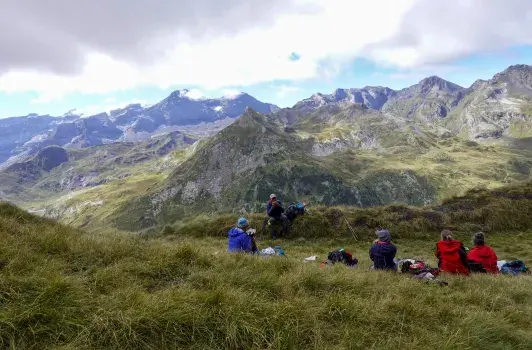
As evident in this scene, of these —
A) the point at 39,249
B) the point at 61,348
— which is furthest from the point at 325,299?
the point at 39,249

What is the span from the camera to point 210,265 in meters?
9.75

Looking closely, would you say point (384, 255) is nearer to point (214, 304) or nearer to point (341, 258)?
point (341, 258)

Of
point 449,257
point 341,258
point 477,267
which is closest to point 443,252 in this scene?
point 449,257

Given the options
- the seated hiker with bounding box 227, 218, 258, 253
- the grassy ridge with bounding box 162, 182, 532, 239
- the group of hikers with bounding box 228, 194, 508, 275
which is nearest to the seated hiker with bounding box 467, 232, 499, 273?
the group of hikers with bounding box 228, 194, 508, 275

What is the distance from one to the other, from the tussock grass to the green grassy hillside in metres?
0.02

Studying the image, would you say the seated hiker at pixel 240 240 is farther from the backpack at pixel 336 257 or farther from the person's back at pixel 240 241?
the backpack at pixel 336 257

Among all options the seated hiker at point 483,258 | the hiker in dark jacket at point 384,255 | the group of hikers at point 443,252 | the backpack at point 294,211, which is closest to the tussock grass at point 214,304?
the hiker in dark jacket at point 384,255

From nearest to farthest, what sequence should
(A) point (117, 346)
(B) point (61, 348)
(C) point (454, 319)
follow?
A: 1. (B) point (61, 348)
2. (A) point (117, 346)
3. (C) point (454, 319)

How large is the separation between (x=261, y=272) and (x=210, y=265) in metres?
1.42

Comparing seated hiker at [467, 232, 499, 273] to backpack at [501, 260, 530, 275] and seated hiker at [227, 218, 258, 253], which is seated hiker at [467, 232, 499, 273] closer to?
backpack at [501, 260, 530, 275]

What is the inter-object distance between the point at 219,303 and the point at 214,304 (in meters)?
0.12

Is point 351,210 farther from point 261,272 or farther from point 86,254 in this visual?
point 86,254

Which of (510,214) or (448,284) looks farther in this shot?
(510,214)

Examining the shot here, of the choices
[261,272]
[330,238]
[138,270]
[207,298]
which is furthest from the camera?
[330,238]
